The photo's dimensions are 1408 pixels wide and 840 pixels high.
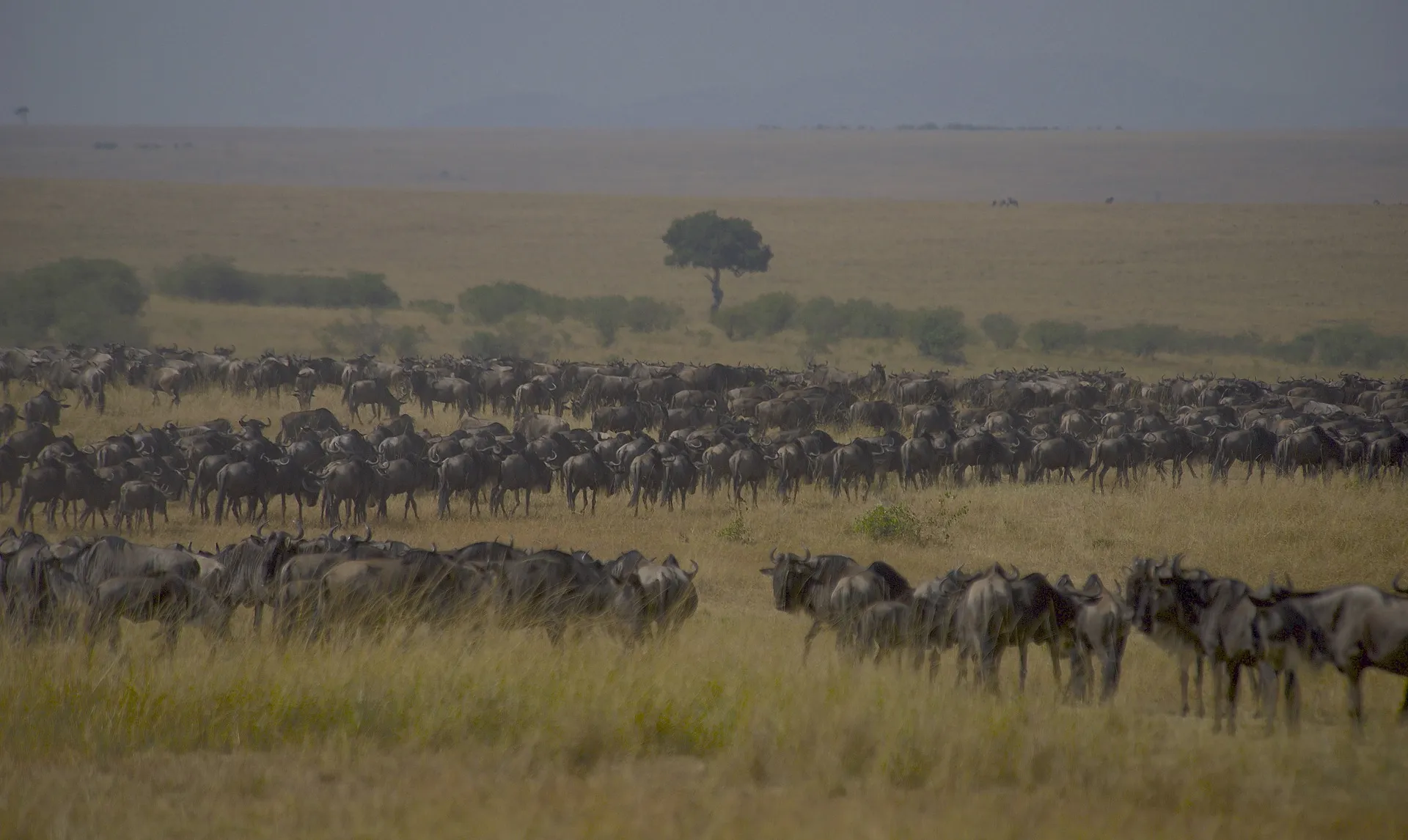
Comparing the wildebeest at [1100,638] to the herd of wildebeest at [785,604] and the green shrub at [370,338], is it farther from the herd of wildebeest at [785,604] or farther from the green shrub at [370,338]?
the green shrub at [370,338]

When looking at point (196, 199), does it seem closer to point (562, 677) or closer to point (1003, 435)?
point (1003, 435)

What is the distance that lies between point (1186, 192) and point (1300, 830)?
16835cm

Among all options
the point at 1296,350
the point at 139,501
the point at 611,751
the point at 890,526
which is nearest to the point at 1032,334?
the point at 1296,350

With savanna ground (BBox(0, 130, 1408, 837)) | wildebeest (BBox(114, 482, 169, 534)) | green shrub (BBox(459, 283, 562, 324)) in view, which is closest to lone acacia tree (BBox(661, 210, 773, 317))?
green shrub (BBox(459, 283, 562, 324))

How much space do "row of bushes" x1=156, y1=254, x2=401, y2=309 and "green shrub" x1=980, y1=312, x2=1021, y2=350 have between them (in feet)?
102

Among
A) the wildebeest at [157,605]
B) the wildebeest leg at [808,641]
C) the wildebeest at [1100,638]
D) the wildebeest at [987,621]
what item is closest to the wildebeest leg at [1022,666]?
the wildebeest at [987,621]

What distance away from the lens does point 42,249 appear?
86.2 m

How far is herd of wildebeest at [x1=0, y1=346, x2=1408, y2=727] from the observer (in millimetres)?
10914

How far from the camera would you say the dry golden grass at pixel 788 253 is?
6525cm

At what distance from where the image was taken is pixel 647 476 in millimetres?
23609

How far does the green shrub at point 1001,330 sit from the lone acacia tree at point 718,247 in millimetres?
16817

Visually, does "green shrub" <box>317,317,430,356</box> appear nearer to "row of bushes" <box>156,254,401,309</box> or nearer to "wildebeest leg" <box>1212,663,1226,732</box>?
"row of bushes" <box>156,254,401,309</box>

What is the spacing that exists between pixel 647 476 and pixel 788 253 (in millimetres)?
76347

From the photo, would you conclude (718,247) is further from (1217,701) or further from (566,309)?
(1217,701)
